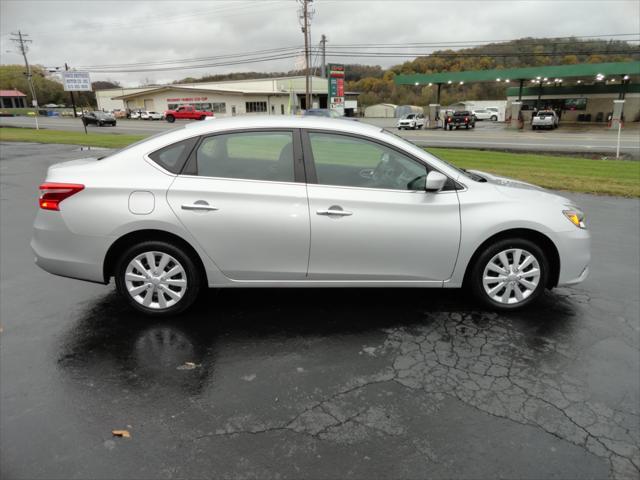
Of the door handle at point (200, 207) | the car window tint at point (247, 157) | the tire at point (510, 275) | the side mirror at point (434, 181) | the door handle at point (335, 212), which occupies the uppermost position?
the car window tint at point (247, 157)

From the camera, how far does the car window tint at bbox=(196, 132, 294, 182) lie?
13.2ft

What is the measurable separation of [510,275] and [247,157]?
2586 millimetres

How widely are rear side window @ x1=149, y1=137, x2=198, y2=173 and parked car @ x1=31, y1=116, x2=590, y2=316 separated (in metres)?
0.01

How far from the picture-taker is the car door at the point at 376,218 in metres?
3.95

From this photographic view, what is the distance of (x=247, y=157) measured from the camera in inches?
164

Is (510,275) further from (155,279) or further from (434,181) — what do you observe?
(155,279)

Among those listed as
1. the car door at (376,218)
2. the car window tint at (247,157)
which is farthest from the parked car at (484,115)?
the car window tint at (247,157)

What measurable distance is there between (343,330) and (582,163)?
15.4 m

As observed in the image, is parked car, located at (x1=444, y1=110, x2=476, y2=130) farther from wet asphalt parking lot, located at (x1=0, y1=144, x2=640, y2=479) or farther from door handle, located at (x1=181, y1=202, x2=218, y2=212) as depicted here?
door handle, located at (x1=181, y1=202, x2=218, y2=212)

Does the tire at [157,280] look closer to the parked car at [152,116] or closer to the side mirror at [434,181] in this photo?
the side mirror at [434,181]

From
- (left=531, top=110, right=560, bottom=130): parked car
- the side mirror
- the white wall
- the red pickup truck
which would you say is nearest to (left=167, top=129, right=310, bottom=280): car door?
the side mirror

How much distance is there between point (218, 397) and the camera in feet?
10.2

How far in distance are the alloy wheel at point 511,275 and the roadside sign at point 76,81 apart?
35.7 metres

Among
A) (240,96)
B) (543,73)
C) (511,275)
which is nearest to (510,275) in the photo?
(511,275)
